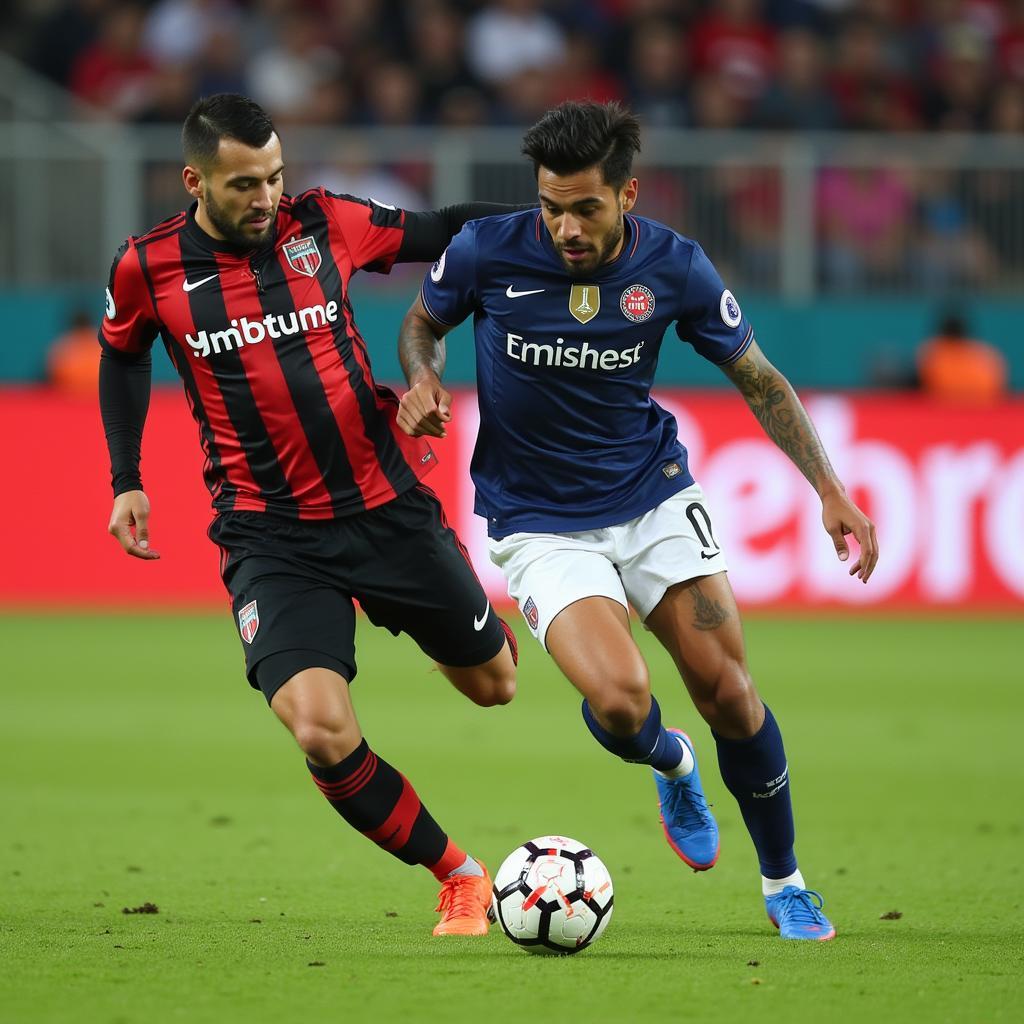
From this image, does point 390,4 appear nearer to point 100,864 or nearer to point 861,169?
point 861,169

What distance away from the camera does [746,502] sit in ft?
44.2

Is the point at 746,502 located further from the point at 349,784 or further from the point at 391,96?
the point at 349,784

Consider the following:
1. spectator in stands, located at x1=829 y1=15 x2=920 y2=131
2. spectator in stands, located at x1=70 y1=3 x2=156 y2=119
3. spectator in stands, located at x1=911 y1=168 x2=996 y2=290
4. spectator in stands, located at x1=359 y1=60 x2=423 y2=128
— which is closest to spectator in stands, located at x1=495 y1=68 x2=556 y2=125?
spectator in stands, located at x1=359 y1=60 x2=423 y2=128

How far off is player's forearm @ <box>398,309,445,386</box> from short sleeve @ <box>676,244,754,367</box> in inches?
29.6

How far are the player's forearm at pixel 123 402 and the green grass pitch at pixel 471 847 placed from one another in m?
1.39

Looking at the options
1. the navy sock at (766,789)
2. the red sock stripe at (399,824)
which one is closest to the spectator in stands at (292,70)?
the red sock stripe at (399,824)

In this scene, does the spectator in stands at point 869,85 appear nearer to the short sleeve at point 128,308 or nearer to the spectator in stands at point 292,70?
the spectator in stands at point 292,70

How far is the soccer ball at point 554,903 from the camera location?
4.82 m

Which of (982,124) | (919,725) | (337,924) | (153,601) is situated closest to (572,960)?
(337,924)

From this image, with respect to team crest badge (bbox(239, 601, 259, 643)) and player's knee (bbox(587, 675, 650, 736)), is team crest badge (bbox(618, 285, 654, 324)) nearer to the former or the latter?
player's knee (bbox(587, 675, 650, 736))

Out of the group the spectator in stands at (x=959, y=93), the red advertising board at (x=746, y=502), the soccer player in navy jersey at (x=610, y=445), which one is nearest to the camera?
the soccer player in navy jersey at (x=610, y=445)

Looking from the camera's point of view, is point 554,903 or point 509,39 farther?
point 509,39

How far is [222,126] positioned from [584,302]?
3.85ft

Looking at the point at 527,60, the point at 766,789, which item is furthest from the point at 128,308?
the point at 527,60
